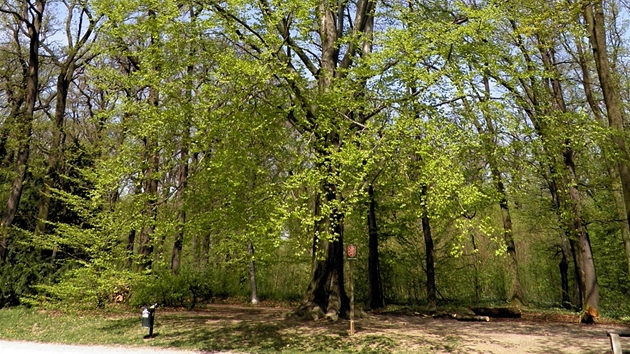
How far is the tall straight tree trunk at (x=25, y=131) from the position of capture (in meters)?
16.2

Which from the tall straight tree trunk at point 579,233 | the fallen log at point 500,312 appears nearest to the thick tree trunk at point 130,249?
the fallen log at point 500,312

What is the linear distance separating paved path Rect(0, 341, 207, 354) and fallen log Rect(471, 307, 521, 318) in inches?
457

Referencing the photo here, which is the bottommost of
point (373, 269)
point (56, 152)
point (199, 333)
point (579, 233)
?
point (199, 333)

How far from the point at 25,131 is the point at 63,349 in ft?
34.3

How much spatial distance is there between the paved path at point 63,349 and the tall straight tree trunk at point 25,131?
6624 mm

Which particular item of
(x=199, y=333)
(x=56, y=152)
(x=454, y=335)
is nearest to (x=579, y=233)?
(x=454, y=335)

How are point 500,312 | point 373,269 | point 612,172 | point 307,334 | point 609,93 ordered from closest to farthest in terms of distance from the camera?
1. point 609,93
2. point 307,334
3. point 612,172
4. point 500,312
5. point 373,269

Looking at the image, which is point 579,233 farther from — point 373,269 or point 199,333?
point 199,333

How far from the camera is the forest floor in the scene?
30.5ft

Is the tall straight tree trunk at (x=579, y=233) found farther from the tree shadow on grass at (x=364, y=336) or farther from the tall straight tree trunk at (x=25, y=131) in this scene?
the tall straight tree trunk at (x=25, y=131)

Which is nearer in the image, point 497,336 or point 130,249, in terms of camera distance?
point 497,336

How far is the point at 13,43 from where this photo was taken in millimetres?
19703

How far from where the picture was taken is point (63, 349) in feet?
31.7

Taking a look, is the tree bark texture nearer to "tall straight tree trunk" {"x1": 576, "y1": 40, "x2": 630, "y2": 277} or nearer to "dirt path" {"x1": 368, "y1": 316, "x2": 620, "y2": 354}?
"dirt path" {"x1": 368, "y1": 316, "x2": 620, "y2": 354}
